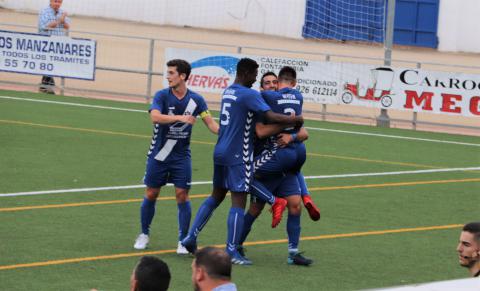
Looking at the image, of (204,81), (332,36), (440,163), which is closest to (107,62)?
(204,81)

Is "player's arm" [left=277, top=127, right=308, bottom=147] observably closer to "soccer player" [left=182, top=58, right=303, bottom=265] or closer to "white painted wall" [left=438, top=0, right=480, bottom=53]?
"soccer player" [left=182, top=58, right=303, bottom=265]

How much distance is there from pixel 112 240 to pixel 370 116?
16263 millimetres

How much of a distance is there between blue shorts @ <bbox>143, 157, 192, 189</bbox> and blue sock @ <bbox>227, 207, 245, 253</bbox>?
743mm

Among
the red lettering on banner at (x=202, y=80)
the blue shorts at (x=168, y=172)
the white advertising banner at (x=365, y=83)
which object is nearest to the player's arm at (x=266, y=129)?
the blue shorts at (x=168, y=172)

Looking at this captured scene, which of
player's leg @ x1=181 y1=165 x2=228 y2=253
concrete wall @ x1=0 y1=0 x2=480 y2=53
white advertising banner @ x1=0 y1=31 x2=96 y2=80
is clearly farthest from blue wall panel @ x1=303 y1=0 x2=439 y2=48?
player's leg @ x1=181 y1=165 x2=228 y2=253

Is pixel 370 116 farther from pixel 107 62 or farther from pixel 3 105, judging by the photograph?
pixel 107 62

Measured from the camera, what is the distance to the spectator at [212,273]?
20.9ft

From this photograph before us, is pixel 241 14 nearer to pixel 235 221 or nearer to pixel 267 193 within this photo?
pixel 267 193

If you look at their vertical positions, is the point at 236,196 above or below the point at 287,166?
below

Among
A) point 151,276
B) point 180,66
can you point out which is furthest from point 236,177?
point 151,276

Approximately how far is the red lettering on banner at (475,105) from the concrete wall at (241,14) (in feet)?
92.5

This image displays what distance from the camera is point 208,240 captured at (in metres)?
13.4

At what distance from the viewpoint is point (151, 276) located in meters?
6.73

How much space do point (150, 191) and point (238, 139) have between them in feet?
4.02
